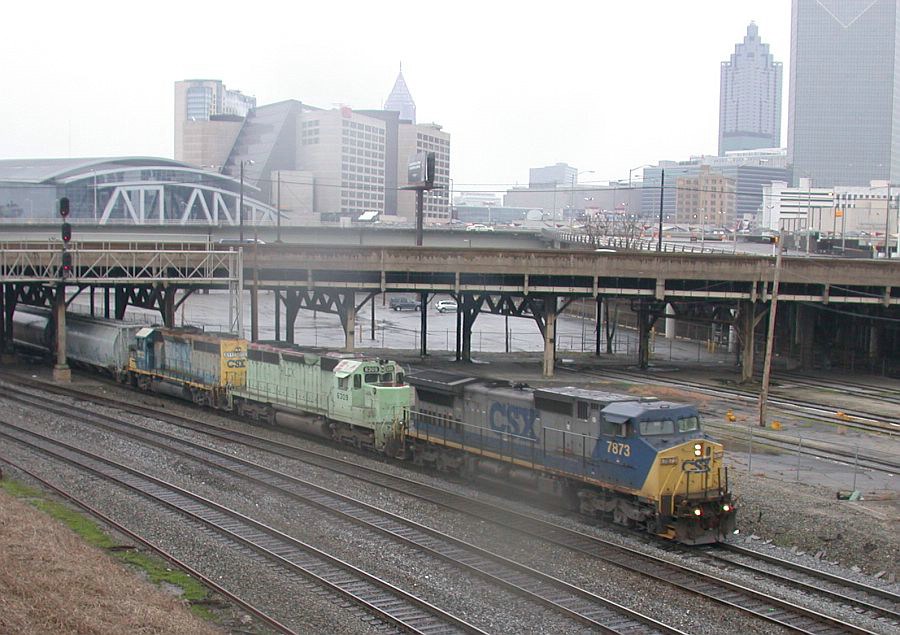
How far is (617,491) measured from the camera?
20109 mm

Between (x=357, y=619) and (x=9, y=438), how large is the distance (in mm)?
18718

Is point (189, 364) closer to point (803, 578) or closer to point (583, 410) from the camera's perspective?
point (583, 410)

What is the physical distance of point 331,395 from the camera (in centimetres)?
2938

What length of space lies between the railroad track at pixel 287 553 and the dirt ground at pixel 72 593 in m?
2.56

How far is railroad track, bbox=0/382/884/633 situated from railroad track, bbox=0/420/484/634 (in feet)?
14.2

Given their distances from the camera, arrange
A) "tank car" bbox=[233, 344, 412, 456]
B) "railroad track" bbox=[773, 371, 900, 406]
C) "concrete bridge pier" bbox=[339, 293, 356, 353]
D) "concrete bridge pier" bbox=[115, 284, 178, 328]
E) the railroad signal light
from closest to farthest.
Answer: "tank car" bbox=[233, 344, 412, 456], the railroad signal light, "railroad track" bbox=[773, 371, 900, 406], "concrete bridge pier" bbox=[339, 293, 356, 353], "concrete bridge pier" bbox=[115, 284, 178, 328]

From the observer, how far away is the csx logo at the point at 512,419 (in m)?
22.6

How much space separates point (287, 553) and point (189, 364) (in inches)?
816

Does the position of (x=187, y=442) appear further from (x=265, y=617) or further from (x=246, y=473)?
(x=265, y=617)

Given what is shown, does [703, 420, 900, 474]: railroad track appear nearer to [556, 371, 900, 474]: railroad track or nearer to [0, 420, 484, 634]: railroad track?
[556, 371, 900, 474]: railroad track

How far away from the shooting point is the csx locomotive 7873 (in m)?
19.4

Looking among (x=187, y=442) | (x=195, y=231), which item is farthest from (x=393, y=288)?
(x=195, y=231)

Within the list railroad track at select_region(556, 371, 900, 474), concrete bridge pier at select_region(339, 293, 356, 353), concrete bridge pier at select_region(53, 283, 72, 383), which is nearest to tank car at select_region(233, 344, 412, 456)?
railroad track at select_region(556, 371, 900, 474)

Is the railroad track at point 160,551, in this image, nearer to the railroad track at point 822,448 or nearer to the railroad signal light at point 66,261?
the railroad signal light at point 66,261
